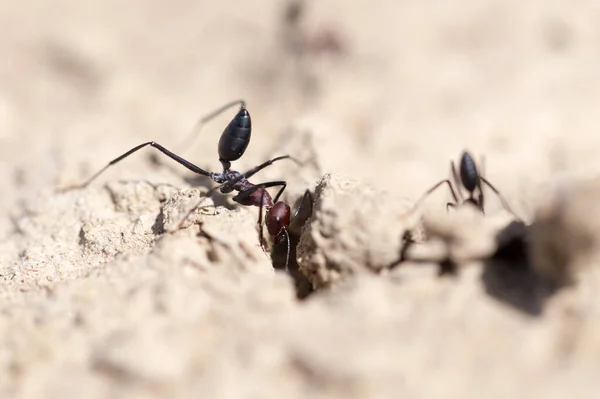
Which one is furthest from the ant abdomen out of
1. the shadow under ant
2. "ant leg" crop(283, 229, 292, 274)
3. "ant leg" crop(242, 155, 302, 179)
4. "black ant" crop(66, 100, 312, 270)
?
the shadow under ant

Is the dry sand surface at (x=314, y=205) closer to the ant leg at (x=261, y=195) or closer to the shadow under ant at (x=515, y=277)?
the shadow under ant at (x=515, y=277)

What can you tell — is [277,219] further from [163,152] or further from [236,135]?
[163,152]

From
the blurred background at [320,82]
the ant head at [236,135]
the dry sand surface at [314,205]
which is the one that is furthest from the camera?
the blurred background at [320,82]

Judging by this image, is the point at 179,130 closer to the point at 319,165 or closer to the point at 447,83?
the point at 319,165

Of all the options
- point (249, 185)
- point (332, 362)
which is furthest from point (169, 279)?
point (249, 185)

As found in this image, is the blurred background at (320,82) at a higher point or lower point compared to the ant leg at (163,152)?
higher

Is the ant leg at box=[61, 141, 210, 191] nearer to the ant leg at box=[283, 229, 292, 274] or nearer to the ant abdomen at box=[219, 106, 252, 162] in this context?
the ant abdomen at box=[219, 106, 252, 162]

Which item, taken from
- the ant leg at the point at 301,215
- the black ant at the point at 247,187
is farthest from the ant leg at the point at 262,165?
the ant leg at the point at 301,215
